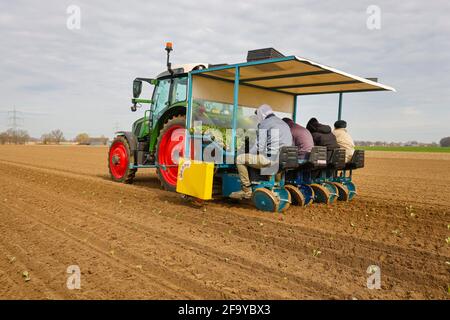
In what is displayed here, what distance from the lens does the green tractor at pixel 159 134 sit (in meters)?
7.84

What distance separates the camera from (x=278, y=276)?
135 inches

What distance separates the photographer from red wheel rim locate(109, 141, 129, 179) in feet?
31.1

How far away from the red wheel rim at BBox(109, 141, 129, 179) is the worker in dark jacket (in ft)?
16.3

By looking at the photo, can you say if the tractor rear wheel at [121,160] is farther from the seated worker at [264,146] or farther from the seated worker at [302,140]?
the seated worker at [302,140]

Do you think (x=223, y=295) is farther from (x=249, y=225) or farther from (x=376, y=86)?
(x=376, y=86)

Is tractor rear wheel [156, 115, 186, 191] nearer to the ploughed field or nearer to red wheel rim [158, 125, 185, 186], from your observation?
red wheel rim [158, 125, 185, 186]

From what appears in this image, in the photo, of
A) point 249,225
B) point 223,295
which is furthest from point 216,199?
point 223,295

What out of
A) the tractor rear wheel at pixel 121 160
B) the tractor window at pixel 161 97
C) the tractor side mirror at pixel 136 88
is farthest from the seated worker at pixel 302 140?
the tractor rear wheel at pixel 121 160

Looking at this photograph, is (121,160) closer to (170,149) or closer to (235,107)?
(170,149)

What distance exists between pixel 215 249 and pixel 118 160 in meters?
6.18

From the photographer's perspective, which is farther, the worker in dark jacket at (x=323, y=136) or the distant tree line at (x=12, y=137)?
the distant tree line at (x=12, y=137)

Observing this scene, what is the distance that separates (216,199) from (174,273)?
3992 mm

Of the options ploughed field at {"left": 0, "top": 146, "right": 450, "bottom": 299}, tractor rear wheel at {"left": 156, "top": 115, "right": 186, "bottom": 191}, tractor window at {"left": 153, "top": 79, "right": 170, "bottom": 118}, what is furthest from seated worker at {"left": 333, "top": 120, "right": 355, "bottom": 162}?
tractor window at {"left": 153, "top": 79, "right": 170, "bottom": 118}

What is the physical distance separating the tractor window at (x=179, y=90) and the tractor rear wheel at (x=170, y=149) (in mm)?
480
